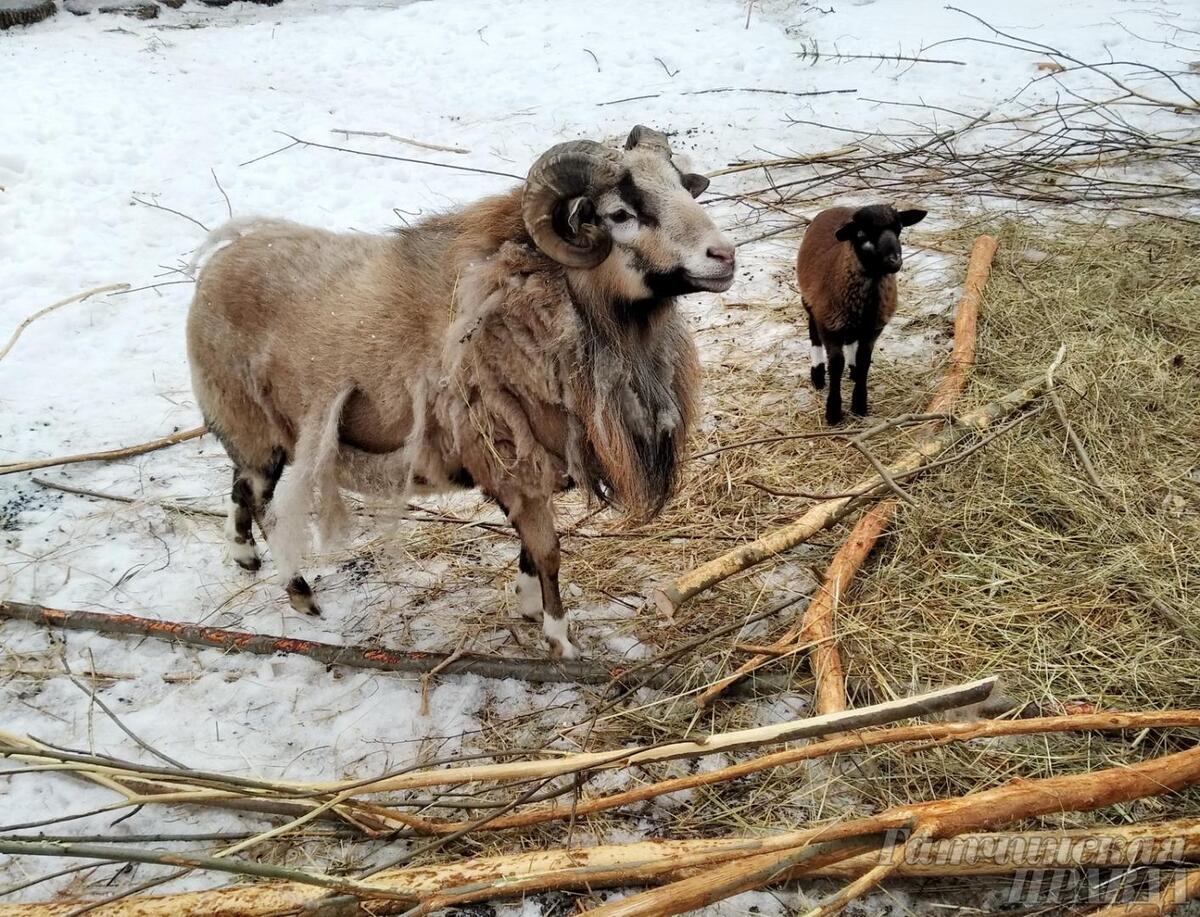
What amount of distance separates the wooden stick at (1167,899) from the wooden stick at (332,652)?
1.68 metres

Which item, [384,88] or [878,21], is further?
[878,21]

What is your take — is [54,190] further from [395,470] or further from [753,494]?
[753,494]

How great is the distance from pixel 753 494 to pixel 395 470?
75.8 inches

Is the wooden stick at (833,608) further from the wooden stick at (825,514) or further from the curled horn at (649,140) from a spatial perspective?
the curled horn at (649,140)

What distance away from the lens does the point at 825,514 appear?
3844 millimetres

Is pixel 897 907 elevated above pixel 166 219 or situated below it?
below

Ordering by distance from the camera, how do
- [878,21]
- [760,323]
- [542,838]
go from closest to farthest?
[542,838]
[760,323]
[878,21]

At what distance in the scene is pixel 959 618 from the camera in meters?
3.35

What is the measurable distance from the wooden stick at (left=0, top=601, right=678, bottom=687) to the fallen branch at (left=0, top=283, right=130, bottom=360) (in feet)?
8.56

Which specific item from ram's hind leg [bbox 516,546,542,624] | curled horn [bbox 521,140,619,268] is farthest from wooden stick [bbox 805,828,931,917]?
curled horn [bbox 521,140,619,268]

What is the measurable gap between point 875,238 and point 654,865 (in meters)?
3.60

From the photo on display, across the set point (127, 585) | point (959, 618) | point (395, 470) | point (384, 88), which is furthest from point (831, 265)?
point (384, 88)

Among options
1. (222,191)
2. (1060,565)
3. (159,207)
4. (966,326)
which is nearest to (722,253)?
(1060,565)

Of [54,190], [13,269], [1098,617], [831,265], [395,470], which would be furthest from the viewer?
[54,190]
